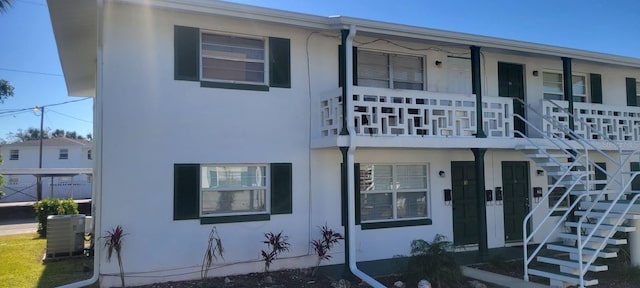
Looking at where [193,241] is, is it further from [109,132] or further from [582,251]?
[582,251]

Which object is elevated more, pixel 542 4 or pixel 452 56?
pixel 542 4

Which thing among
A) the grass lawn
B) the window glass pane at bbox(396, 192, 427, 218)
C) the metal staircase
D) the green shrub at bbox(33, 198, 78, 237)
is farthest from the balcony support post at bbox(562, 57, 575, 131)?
the green shrub at bbox(33, 198, 78, 237)

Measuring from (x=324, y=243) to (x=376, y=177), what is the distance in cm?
192

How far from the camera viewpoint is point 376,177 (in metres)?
9.59

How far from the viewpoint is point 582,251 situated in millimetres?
7133

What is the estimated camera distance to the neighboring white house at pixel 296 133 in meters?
7.58

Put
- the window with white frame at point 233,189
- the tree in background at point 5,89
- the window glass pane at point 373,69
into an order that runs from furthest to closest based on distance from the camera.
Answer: the tree in background at point 5,89 < the window glass pane at point 373,69 < the window with white frame at point 233,189

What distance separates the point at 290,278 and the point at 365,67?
4721mm

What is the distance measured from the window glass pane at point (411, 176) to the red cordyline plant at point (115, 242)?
5.65 metres

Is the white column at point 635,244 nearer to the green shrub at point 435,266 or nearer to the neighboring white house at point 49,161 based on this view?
the green shrub at point 435,266

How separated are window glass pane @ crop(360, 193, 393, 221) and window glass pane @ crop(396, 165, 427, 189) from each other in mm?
423

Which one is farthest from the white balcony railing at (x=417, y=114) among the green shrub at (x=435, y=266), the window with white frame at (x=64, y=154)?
the window with white frame at (x=64, y=154)

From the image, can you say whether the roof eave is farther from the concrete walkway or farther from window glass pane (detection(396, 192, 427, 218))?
the concrete walkway

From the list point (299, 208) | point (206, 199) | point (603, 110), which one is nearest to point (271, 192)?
point (299, 208)
